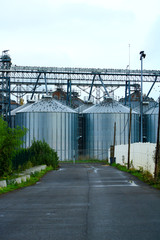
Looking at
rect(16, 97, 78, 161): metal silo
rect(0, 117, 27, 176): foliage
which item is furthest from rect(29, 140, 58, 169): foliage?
rect(16, 97, 78, 161): metal silo

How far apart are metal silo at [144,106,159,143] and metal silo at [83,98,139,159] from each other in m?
3.50

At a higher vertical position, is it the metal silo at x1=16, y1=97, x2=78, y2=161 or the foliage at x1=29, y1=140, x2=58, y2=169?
the metal silo at x1=16, y1=97, x2=78, y2=161

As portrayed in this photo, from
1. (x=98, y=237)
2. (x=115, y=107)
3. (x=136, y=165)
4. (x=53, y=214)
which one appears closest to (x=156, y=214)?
(x=53, y=214)

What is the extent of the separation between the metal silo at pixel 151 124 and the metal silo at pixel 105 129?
11.5 feet

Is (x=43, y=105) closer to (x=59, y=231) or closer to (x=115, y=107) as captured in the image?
(x=115, y=107)

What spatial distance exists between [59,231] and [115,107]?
61714 mm

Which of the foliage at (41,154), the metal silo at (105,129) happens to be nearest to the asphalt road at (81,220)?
the foliage at (41,154)

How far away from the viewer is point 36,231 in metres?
8.47

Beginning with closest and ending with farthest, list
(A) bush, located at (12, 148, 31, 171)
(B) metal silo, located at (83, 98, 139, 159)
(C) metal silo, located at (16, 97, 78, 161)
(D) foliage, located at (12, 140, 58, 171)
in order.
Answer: (A) bush, located at (12, 148, 31, 171)
(D) foliage, located at (12, 140, 58, 171)
(C) metal silo, located at (16, 97, 78, 161)
(B) metal silo, located at (83, 98, 139, 159)

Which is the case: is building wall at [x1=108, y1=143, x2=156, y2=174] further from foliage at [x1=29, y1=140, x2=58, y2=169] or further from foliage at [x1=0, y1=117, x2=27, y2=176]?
foliage at [x1=0, y1=117, x2=27, y2=176]

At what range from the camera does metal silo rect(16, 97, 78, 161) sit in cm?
6331

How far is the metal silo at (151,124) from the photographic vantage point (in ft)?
231

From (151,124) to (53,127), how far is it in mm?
18666

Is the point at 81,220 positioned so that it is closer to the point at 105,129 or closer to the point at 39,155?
the point at 39,155
